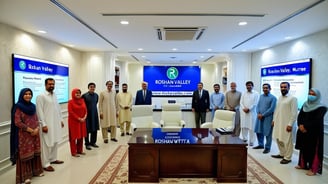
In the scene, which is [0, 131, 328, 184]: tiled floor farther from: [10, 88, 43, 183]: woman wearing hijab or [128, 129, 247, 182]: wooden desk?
[128, 129, 247, 182]: wooden desk

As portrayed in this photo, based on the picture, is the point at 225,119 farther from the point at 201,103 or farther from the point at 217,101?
the point at 201,103

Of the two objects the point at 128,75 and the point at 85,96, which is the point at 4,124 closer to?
the point at 85,96

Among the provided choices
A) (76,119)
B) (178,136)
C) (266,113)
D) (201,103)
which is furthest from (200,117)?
(76,119)

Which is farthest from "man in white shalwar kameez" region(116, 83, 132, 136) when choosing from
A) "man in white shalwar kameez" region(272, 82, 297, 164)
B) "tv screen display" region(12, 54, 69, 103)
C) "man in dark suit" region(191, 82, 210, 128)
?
"man in white shalwar kameez" region(272, 82, 297, 164)

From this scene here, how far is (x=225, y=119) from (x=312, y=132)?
1553 millimetres

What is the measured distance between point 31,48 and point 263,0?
4.35m

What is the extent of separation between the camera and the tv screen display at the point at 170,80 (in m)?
11.7

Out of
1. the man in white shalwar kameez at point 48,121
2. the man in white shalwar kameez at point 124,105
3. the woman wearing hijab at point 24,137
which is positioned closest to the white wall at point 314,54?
the man in white shalwar kameez at point 124,105

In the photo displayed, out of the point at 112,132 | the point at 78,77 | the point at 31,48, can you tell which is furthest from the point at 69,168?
the point at 78,77

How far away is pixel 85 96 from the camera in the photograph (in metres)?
5.18

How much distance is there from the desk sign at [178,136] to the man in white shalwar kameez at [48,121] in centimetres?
170

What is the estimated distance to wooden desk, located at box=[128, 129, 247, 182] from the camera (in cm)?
345

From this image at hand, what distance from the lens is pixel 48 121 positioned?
153 inches

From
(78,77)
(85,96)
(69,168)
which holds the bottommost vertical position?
(69,168)
